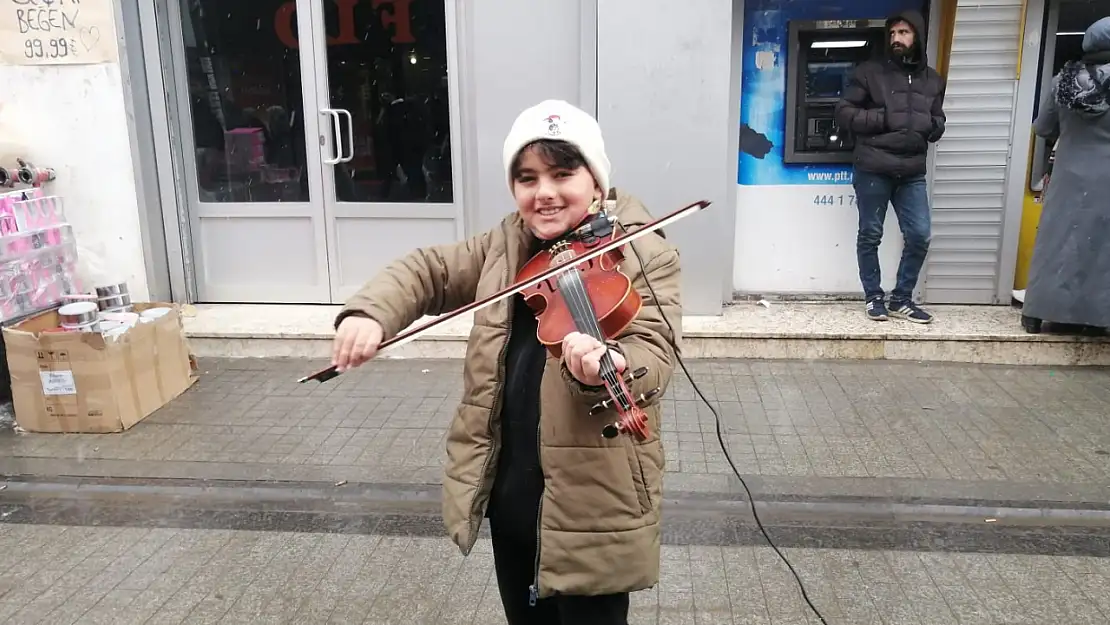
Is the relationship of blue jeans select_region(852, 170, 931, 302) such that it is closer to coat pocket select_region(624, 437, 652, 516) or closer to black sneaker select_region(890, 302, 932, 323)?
black sneaker select_region(890, 302, 932, 323)

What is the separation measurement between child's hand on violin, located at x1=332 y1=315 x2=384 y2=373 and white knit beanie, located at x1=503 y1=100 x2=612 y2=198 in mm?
440

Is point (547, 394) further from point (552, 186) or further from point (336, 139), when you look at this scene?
point (336, 139)

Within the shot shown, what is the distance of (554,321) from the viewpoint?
160 cm

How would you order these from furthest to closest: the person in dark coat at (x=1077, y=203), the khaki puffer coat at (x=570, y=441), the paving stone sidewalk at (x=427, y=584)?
1. the person in dark coat at (x=1077, y=203)
2. the paving stone sidewalk at (x=427, y=584)
3. the khaki puffer coat at (x=570, y=441)

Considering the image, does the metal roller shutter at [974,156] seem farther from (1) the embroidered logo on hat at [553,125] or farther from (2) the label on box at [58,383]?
(2) the label on box at [58,383]

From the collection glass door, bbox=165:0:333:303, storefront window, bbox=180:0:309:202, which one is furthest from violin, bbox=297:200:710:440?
storefront window, bbox=180:0:309:202

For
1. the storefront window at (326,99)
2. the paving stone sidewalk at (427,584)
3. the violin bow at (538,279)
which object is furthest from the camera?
the storefront window at (326,99)

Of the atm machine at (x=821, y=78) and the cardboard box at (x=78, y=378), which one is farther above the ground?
the atm machine at (x=821, y=78)

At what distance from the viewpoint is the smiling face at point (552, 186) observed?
1.72m

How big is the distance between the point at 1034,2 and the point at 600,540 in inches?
213

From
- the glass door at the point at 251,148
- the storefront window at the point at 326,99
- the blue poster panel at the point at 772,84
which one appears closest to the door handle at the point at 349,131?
the storefront window at the point at 326,99

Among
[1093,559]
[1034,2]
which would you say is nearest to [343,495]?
[1093,559]

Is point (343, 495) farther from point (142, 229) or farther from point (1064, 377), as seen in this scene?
point (1064, 377)

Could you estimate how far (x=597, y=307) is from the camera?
62.3 inches
